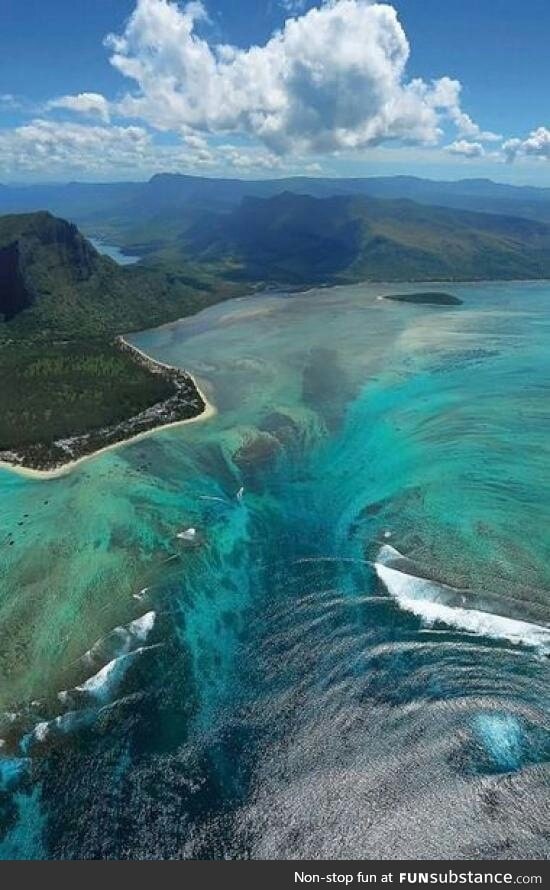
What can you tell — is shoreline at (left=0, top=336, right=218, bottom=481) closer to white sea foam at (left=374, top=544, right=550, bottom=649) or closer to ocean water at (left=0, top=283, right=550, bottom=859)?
ocean water at (left=0, top=283, right=550, bottom=859)

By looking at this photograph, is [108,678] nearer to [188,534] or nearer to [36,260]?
[188,534]

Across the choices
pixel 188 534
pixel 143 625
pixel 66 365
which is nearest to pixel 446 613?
pixel 143 625

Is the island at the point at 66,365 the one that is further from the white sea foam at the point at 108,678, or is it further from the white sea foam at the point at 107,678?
the white sea foam at the point at 107,678

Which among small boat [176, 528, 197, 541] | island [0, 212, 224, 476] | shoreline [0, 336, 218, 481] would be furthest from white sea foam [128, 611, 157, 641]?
island [0, 212, 224, 476]

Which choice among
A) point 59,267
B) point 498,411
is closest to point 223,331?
point 59,267

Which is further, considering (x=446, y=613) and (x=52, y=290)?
(x=52, y=290)

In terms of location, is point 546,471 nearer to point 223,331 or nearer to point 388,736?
point 388,736
